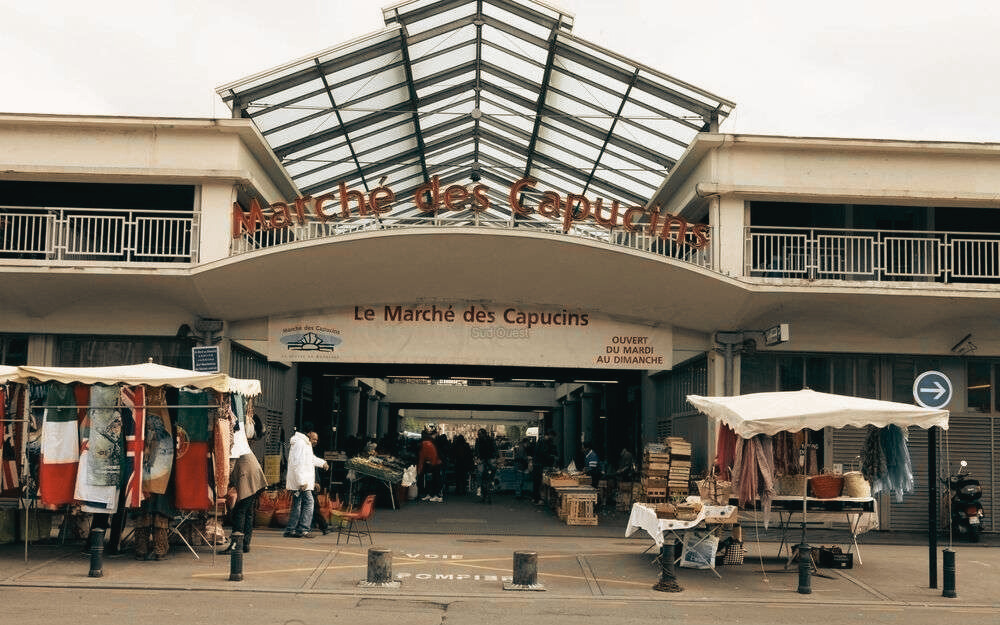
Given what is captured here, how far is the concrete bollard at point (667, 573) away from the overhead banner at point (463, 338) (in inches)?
290

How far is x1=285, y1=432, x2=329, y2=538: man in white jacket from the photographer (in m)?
16.3

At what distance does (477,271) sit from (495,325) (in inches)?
57.5

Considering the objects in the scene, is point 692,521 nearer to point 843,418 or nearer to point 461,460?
point 843,418

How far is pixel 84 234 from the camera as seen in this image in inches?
824

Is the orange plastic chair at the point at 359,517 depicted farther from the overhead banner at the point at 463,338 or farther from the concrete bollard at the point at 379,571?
the overhead banner at the point at 463,338

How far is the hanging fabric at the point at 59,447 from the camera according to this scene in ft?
44.1

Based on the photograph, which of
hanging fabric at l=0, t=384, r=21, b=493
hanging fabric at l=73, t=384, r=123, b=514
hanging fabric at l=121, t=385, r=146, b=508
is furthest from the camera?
hanging fabric at l=0, t=384, r=21, b=493

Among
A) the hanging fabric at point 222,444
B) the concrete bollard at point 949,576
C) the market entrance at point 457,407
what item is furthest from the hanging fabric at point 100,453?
the concrete bollard at point 949,576

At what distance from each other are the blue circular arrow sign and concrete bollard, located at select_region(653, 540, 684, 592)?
13.1ft

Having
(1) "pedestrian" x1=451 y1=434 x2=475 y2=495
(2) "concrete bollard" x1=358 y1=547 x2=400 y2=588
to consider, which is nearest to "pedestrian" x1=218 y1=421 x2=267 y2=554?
(2) "concrete bollard" x1=358 y1=547 x2=400 y2=588

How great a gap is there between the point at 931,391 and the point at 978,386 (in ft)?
25.3

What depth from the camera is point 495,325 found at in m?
19.7

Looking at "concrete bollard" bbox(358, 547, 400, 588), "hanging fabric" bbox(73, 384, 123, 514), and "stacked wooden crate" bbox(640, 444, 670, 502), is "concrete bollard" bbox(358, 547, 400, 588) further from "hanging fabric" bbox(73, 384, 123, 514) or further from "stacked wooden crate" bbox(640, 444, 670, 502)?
"stacked wooden crate" bbox(640, 444, 670, 502)

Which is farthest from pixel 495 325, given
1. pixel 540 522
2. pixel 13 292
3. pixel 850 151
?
pixel 13 292
